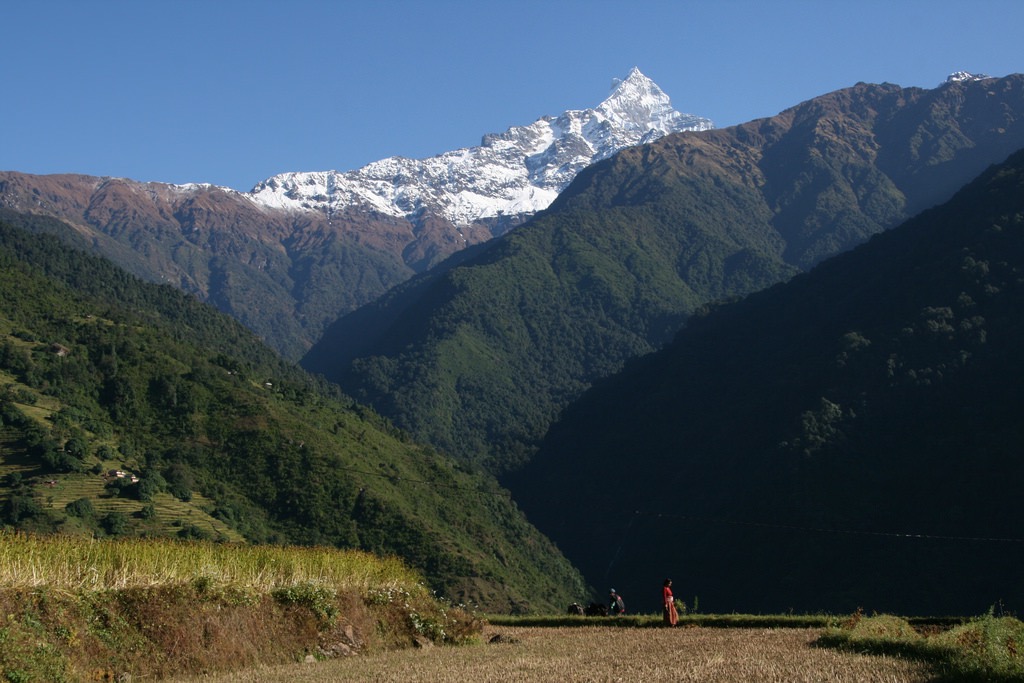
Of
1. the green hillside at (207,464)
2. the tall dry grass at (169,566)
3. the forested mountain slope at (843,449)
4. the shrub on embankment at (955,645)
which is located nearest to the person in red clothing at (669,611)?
the shrub on embankment at (955,645)

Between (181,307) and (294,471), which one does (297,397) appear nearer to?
(294,471)

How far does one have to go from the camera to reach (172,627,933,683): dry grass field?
14.4m

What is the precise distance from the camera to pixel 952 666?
14641mm

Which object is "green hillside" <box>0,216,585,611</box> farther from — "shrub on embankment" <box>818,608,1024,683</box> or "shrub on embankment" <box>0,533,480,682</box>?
"shrub on embankment" <box>818,608,1024,683</box>

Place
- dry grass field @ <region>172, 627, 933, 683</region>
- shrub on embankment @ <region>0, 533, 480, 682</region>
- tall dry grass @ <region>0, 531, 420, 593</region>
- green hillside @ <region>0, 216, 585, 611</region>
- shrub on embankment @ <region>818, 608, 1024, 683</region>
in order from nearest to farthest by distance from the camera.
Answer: shrub on embankment @ <region>818, 608, 1024, 683</region> → shrub on embankment @ <region>0, 533, 480, 682</region> → dry grass field @ <region>172, 627, 933, 683</region> → tall dry grass @ <region>0, 531, 420, 593</region> → green hillside @ <region>0, 216, 585, 611</region>

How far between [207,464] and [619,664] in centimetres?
6595

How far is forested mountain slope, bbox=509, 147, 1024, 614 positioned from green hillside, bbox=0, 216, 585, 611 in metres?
16.8

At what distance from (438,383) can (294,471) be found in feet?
325

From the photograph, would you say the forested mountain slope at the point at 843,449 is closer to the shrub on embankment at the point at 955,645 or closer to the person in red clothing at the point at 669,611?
the person in red clothing at the point at 669,611

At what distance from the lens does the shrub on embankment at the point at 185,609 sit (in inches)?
544

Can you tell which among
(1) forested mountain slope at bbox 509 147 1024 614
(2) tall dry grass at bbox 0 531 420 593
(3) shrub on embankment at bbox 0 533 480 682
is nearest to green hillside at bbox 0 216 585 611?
(1) forested mountain slope at bbox 509 147 1024 614

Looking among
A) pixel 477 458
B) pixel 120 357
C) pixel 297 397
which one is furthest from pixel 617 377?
pixel 120 357

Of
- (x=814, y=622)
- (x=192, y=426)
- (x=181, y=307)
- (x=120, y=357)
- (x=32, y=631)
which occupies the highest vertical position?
(x=181, y=307)

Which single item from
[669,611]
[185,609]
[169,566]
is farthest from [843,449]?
[185,609]
